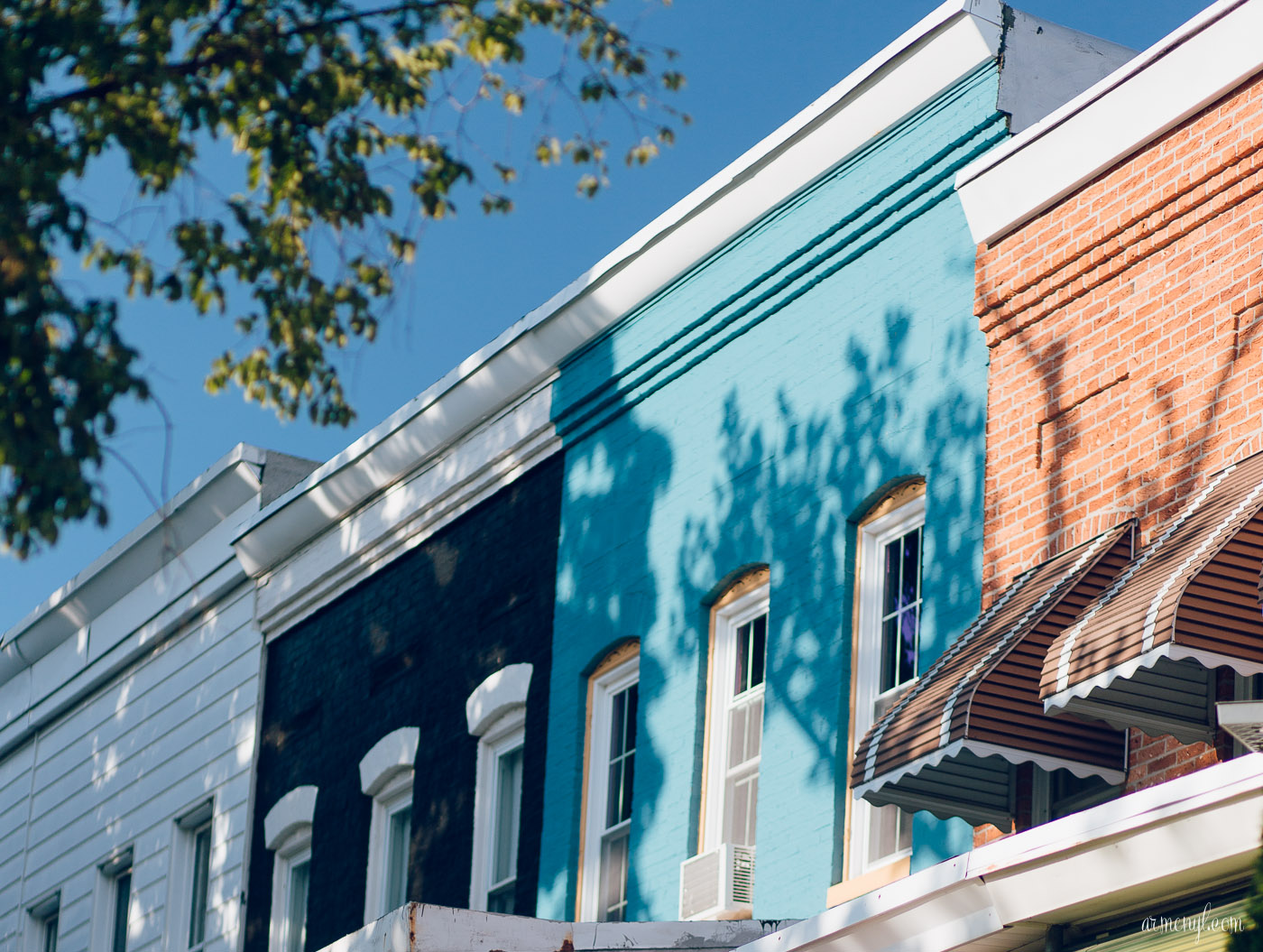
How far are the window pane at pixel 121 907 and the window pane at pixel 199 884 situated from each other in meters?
1.21

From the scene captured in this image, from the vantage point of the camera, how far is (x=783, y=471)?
14047 mm

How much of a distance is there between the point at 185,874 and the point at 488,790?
17.3ft

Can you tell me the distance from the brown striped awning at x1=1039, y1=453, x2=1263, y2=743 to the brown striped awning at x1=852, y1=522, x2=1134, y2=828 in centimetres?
26

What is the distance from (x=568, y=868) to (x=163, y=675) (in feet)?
25.3

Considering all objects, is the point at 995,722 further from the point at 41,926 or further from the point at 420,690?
the point at 41,926

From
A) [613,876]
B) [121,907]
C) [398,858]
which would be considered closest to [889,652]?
[613,876]

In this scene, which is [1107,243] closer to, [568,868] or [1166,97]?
[1166,97]

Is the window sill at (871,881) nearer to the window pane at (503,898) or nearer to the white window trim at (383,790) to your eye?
the window pane at (503,898)

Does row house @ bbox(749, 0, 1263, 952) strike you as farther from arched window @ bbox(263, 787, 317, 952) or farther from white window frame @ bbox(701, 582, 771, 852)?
arched window @ bbox(263, 787, 317, 952)

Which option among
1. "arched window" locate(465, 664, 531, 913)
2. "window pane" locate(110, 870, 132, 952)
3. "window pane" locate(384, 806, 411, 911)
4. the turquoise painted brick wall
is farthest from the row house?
"window pane" locate(110, 870, 132, 952)

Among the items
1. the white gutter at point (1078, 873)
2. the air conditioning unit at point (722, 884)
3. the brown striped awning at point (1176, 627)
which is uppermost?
the brown striped awning at point (1176, 627)

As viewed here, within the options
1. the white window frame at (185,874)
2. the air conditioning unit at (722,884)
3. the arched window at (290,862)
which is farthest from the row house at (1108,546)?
the white window frame at (185,874)

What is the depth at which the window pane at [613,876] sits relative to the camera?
14.8 metres

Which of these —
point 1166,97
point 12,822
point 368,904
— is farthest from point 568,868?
point 12,822
